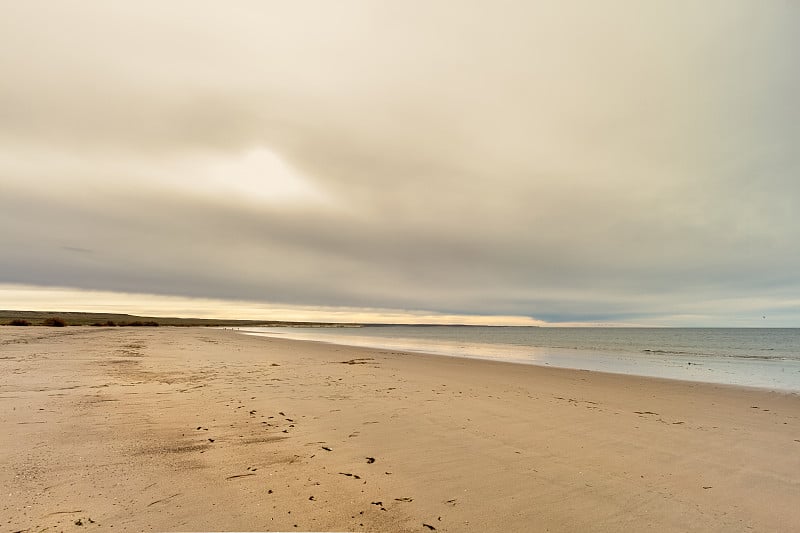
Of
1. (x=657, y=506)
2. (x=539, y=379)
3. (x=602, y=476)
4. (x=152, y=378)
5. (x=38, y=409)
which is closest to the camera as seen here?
(x=657, y=506)

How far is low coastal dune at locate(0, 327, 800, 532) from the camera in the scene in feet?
13.0

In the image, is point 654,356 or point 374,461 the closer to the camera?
point 374,461

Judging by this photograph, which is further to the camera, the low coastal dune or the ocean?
the ocean

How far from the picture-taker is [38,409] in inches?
293

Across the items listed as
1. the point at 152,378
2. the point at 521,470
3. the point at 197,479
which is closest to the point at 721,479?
the point at 521,470

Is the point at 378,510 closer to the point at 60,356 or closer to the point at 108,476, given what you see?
the point at 108,476

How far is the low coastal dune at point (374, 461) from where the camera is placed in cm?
396

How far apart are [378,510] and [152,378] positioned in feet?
34.6

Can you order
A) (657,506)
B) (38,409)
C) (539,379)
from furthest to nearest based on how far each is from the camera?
1. (539,379)
2. (38,409)
3. (657,506)

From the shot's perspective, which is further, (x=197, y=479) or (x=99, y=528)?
(x=197, y=479)

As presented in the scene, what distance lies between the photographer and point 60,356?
16500 millimetres

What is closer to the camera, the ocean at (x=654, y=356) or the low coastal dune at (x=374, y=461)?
the low coastal dune at (x=374, y=461)

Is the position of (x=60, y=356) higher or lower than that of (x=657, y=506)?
lower

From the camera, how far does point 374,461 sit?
559cm
